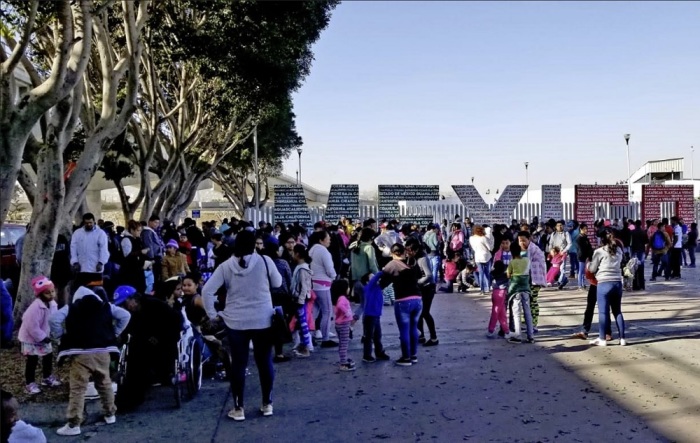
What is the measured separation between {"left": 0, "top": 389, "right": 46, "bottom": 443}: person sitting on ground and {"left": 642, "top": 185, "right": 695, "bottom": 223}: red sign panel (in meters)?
22.7

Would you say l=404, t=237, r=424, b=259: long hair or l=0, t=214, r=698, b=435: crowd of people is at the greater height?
l=404, t=237, r=424, b=259: long hair

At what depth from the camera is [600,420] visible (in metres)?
6.35

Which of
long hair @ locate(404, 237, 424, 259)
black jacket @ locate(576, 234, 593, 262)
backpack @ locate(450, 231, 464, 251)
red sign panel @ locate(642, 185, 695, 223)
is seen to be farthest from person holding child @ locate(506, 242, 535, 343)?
red sign panel @ locate(642, 185, 695, 223)

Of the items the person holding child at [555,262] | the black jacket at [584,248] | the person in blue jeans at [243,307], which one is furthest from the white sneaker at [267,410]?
the person holding child at [555,262]

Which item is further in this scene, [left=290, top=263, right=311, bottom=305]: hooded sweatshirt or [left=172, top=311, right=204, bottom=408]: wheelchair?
[left=290, top=263, right=311, bottom=305]: hooded sweatshirt

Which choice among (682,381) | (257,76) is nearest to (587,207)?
(257,76)

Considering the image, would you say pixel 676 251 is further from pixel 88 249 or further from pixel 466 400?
pixel 88 249

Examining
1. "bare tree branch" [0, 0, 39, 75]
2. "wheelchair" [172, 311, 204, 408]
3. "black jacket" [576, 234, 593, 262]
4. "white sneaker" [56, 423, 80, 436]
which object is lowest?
"white sneaker" [56, 423, 80, 436]

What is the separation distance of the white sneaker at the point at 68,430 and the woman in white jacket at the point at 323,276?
13.9 ft

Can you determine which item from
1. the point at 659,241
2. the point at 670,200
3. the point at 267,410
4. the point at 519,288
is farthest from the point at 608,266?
the point at 670,200

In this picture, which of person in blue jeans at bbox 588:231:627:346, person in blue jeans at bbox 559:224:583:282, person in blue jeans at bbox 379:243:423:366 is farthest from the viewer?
person in blue jeans at bbox 559:224:583:282

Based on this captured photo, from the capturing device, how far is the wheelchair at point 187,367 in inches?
275

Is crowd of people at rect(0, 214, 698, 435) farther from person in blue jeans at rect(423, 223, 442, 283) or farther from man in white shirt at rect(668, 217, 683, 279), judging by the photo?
man in white shirt at rect(668, 217, 683, 279)

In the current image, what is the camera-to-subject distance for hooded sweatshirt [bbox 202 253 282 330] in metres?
6.44
